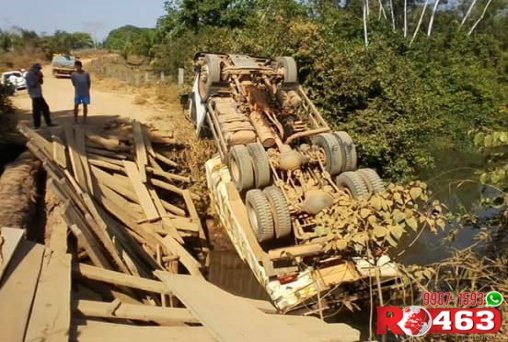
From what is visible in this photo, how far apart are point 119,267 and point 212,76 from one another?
15.4ft

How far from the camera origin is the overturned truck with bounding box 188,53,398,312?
20.1ft

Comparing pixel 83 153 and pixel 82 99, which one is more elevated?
pixel 82 99

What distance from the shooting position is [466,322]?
321 centimetres

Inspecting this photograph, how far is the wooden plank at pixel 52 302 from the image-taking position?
3.44m

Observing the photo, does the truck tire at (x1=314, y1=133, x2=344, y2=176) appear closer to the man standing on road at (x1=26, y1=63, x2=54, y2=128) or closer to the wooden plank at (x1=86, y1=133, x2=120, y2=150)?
the wooden plank at (x1=86, y1=133, x2=120, y2=150)

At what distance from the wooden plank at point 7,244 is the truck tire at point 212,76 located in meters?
5.43

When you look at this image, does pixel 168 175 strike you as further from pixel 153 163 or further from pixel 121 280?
pixel 121 280

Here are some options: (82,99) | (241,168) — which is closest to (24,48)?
(82,99)

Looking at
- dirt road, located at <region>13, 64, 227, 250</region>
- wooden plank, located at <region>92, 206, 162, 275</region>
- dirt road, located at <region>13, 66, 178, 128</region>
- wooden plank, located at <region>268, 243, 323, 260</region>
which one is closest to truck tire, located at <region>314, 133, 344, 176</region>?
wooden plank, located at <region>268, 243, 323, 260</region>

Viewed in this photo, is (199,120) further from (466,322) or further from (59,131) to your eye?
(466,322)

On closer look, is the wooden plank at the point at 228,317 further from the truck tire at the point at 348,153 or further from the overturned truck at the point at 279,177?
the truck tire at the point at 348,153

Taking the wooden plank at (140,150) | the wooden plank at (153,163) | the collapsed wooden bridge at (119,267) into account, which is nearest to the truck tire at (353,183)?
the collapsed wooden bridge at (119,267)

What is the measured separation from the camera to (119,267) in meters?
6.03

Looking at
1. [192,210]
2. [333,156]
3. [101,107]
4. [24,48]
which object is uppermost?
[24,48]
